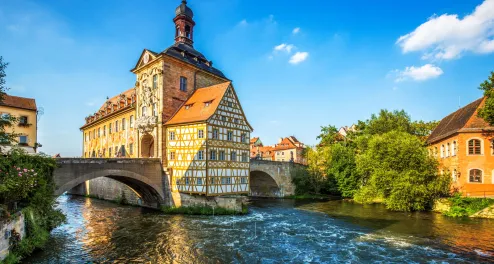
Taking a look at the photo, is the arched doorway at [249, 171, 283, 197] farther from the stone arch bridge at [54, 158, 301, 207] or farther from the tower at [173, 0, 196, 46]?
the tower at [173, 0, 196, 46]

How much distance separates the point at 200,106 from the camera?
25.0m

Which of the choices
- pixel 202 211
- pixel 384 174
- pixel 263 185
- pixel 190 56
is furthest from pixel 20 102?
pixel 384 174

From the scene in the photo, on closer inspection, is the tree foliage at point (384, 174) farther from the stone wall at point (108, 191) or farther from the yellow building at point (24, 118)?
the yellow building at point (24, 118)

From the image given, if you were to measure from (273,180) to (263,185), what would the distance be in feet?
6.39

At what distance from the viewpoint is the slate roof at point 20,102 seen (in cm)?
2588

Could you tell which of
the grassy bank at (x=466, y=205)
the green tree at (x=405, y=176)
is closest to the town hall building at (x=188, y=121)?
the green tree at (x=405, y=176)

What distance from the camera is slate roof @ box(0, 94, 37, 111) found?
2588 cm

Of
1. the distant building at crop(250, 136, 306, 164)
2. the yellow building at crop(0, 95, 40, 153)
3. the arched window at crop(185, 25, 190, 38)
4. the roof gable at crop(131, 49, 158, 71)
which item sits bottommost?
the distant building at crop(250, 136, 306, 164)

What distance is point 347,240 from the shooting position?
52.4 feet

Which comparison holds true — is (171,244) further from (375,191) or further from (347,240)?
(375,191)

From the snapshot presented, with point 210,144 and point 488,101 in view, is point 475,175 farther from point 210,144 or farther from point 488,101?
point 210,144

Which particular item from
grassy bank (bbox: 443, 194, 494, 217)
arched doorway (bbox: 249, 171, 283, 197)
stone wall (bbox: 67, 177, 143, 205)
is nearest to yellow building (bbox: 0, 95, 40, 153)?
stone wall (bbox: 67, 177, 143, 205)

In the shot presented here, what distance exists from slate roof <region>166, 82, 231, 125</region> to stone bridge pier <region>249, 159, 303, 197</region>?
1141 cm

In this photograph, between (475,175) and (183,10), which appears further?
(183,10)
